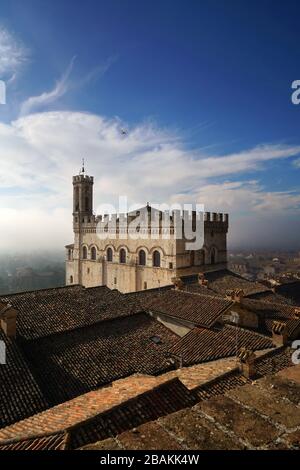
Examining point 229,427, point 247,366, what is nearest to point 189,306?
point 247,366

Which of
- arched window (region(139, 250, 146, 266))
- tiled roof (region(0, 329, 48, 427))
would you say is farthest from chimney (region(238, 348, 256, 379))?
arched window (region(139, 250, 146, 266))

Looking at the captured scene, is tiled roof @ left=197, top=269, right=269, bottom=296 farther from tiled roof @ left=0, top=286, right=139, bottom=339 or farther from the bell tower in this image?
the bell tower

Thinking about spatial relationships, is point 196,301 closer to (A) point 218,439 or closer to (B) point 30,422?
(B) point 30,422

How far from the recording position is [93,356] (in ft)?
41.2

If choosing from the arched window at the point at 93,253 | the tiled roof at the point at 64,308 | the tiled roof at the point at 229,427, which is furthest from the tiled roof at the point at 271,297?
the tiled roof at the point at 229,427

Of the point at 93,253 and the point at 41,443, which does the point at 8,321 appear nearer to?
the point at 41,443

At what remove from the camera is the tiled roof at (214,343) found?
1191 centimetres

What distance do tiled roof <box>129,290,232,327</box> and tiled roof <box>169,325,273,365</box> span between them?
724mm

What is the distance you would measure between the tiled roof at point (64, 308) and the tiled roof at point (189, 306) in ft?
4.33

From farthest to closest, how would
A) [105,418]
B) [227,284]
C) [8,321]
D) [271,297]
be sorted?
[227,284]
[271,297]
[8,321]
[105,418]

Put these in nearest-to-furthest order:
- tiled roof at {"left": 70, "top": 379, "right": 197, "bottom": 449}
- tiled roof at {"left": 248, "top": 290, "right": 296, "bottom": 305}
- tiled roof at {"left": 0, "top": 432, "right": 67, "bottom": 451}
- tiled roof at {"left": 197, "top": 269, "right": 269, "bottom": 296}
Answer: tiled roof at {"left": 0, "top": 432, "right": 67, "bottom": 451}
tiled roof at {"left": 70, "top": 379, "right": 197, "bottom": 449}
tiled roof at {"left": 248, "top": 290, "right": 296, "bottom": 305}
tiled roof at {"left": 197, "top": 269, "right": 269, "bottom": 296}

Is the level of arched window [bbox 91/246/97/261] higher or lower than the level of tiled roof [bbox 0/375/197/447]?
higher

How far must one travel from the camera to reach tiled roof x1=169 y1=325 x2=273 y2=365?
39.1ft

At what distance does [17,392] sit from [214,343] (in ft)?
24.6
